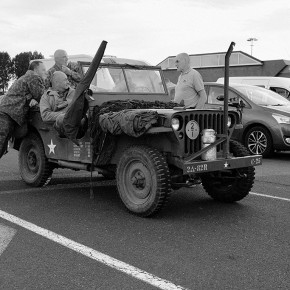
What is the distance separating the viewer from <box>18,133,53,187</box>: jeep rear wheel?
23.0 ft

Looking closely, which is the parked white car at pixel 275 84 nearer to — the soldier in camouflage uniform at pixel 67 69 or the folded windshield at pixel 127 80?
the folded windshield at pixel 127 80

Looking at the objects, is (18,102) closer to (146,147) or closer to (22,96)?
(22,96)

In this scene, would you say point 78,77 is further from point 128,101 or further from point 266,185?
point 266,185

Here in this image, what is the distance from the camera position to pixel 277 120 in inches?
420

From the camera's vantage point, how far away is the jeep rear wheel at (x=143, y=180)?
5152 mm

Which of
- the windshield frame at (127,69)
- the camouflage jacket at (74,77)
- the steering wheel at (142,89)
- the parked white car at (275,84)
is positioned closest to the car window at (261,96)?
the parked white car at (275,84)

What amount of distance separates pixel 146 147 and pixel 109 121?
507mm

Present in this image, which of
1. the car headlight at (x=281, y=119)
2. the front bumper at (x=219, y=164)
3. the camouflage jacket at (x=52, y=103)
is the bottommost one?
the front bumper at (x=219, y=164)

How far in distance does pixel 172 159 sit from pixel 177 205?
941mm

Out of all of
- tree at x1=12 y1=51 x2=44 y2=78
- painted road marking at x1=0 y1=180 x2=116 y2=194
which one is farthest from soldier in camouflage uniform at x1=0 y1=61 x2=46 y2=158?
tree at x1=12 y1=51 x2=44 y2=78

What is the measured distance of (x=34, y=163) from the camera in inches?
287

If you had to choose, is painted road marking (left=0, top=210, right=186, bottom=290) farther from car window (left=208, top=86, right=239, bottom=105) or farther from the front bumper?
car window (left=208, top=86, right=239, bottom=105)

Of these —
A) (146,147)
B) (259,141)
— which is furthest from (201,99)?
(259,141)

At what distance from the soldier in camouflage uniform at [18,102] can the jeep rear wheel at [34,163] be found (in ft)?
0.92
